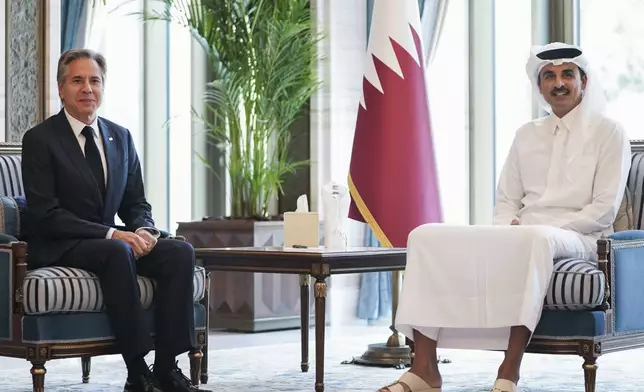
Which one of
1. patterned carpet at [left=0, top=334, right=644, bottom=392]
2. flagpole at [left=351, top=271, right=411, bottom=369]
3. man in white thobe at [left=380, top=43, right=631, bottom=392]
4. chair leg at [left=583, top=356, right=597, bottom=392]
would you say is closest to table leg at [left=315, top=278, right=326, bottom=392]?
patterned carpet at [left=0, top=334, right=644, bottom=392]

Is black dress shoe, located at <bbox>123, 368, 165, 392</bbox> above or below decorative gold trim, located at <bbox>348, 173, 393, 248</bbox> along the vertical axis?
below

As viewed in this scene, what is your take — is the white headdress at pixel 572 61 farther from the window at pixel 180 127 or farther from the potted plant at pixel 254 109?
the window at pixel 180 127

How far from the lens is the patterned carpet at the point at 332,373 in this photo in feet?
15.7

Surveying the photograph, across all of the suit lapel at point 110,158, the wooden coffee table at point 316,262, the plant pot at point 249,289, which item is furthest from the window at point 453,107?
the suit lapel at point 110,158

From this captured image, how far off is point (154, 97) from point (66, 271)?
15.9ft

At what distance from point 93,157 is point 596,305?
1.92 m

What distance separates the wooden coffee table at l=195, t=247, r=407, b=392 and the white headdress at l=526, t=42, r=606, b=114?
94cm

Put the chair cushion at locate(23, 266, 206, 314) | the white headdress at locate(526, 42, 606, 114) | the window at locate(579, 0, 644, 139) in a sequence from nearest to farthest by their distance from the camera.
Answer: the chair cushion at locate(23, 266, 206, 314), the white headdress at locate(526, 42, 606, 114), the window at locate(579, 0, 644, 139)

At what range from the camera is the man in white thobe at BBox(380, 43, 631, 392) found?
4223 mm

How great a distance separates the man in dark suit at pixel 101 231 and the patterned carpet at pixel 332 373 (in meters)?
0.57

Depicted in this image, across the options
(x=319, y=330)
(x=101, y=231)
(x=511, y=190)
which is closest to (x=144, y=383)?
(x=101, y=231)

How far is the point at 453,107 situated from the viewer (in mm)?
7688

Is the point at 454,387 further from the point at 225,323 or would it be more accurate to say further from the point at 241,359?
the point at 225,323

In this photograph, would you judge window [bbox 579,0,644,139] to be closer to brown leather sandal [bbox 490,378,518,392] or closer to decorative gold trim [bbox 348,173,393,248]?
decorative gold trim [bbox 348,173,393,248]
